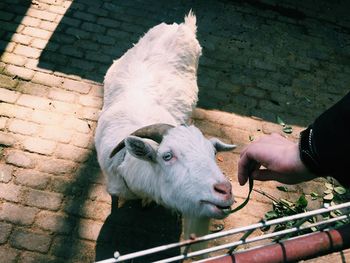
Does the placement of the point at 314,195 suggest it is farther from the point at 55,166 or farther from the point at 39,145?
the point at 39,145

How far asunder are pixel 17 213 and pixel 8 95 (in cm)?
195

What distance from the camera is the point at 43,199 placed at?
457cm

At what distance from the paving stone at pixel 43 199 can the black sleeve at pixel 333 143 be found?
338cm

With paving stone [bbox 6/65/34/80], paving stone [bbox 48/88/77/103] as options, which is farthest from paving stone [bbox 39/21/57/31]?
paving stone [bbox 48/88/77/103]

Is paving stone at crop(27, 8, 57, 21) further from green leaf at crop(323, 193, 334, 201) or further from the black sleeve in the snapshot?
the black sleeve

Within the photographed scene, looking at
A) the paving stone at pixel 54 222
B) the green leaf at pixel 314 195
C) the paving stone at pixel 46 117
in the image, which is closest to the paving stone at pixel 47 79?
the paving stone at pixel 46 117

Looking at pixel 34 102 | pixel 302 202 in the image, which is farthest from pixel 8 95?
pixel 302 202

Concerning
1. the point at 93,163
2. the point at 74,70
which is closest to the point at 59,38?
the point at 74,70

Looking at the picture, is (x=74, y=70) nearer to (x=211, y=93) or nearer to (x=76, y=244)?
(x=211, y=93)

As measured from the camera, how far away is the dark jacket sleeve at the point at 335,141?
1.83 meters

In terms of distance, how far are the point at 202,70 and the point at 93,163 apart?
2.60 m

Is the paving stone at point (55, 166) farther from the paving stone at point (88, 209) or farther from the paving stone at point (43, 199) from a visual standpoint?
the paving stone at point (88, 209)

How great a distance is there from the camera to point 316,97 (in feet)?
21.4

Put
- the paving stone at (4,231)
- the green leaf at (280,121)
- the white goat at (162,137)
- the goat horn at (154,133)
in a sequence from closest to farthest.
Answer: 1. the white goat at (162,137)
2. the goat horn at (154,133)
3. the paving stone at (4,231)
4. the green leaf at (280,121)
